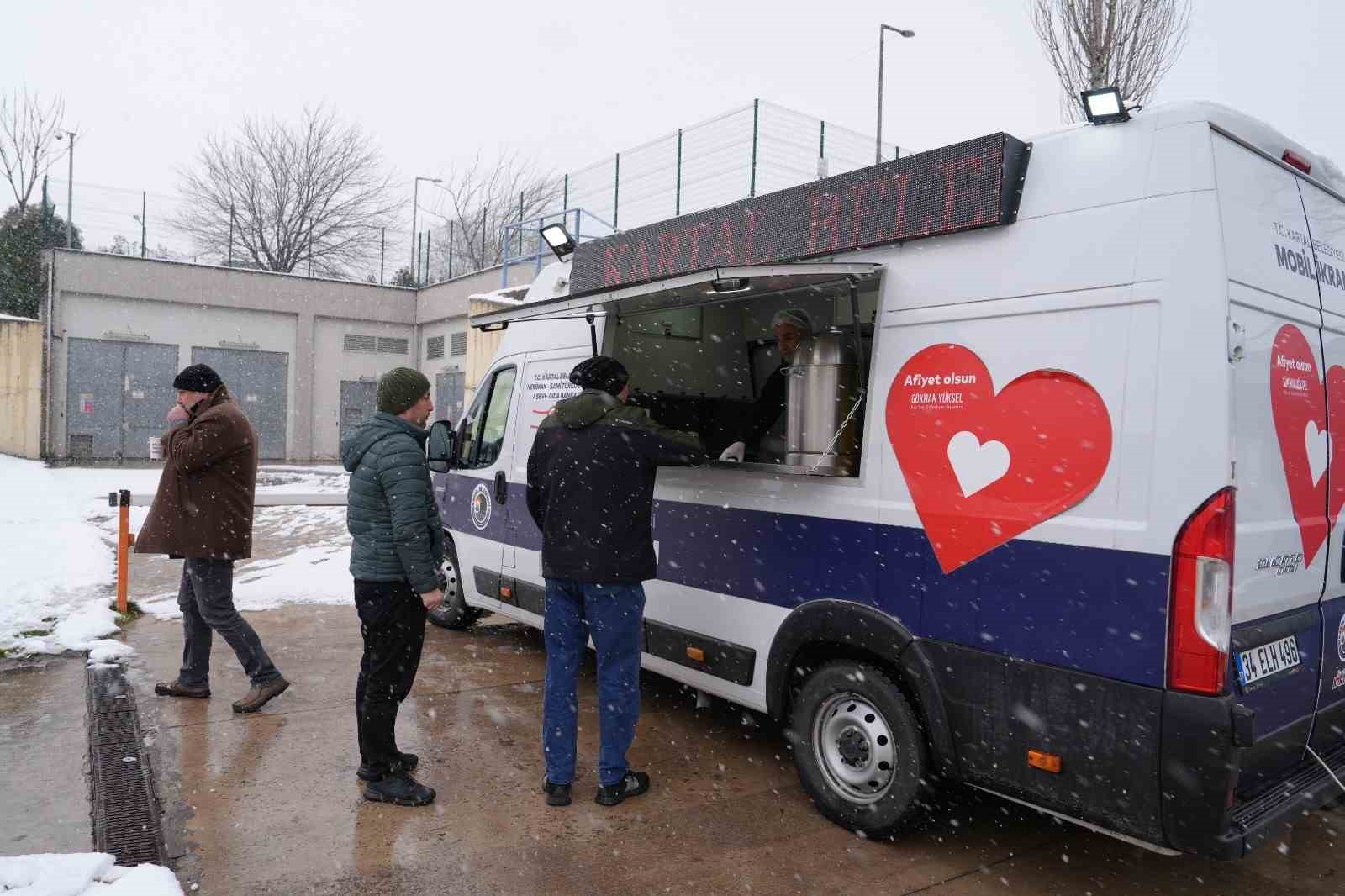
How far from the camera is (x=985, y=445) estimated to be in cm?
334

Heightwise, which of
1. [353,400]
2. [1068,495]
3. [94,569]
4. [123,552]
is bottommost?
[94,569]

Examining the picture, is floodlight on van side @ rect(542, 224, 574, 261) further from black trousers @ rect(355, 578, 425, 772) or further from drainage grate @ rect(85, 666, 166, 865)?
drainage grate @ rect(85, 666, 166, 865)

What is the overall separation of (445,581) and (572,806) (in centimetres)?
328

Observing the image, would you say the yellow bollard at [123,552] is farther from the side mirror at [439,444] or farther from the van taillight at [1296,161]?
the van taillight at [1296,161]

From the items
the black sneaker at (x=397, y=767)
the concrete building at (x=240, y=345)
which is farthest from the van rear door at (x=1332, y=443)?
the concrete building at (x=240, y=345)

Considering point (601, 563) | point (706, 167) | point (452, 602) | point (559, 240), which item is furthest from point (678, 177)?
point (601, 563)

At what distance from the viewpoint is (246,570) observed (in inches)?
364

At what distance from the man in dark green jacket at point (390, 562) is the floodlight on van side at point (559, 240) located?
108 inches

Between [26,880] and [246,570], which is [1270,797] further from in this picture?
[246,570]

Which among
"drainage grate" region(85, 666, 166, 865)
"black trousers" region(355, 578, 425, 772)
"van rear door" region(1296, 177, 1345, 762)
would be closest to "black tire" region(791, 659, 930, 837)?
"van rear door" region(1296, 177, 1345, 762)

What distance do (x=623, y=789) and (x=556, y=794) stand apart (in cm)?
29

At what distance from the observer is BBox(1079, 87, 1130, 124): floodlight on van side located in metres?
3.10

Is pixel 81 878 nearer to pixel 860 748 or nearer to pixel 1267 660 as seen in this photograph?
pixel 860 748

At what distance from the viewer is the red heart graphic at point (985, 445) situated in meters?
3.08
